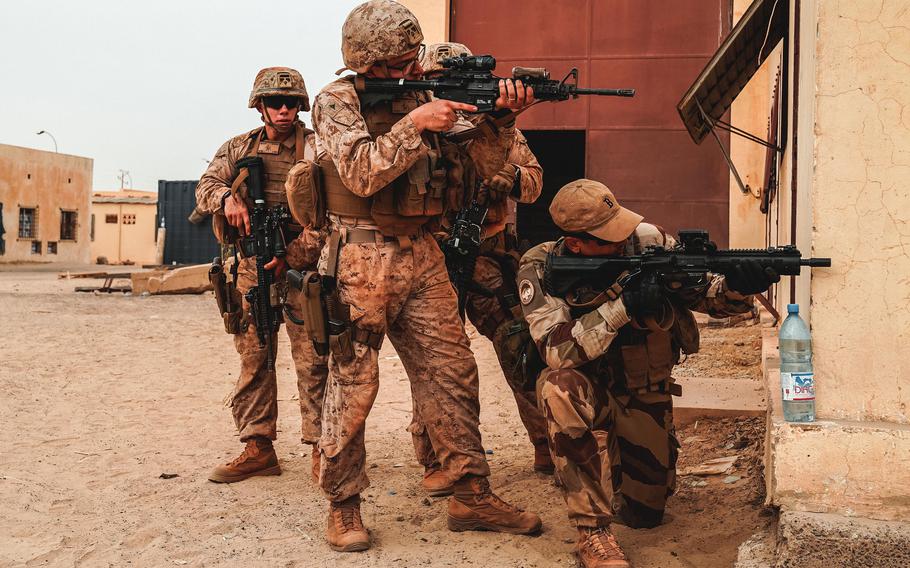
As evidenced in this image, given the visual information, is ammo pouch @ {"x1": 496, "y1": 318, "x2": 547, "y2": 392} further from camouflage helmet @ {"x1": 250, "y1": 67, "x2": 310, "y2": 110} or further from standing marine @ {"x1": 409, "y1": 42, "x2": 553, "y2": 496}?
camouflage helmet @ {"x1": 250, "y1": 67, "x2": 310, "y2": 110}

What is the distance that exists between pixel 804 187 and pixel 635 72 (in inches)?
273

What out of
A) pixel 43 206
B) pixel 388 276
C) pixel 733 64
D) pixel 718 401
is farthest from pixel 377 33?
pixel 43 206

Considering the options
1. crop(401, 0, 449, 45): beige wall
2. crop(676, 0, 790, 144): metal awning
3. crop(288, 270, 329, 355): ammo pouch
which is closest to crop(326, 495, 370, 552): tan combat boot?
crop(288, 270, 329, 355): ammo pouch

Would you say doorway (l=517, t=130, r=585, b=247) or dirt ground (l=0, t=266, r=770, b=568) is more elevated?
doorway (l=517, t=130, r=585, b=247)

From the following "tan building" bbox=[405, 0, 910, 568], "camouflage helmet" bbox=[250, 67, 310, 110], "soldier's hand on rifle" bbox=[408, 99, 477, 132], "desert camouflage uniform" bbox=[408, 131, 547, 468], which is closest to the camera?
"tan building" bbox=[405, 0, 910, 568]

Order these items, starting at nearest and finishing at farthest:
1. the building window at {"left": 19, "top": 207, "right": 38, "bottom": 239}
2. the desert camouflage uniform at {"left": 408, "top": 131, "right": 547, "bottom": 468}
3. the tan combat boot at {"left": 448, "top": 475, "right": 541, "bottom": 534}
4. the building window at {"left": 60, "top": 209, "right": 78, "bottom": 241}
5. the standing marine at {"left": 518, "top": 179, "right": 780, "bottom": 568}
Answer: the standing marine at {"left": 518, "top": 179, "right": 780, "bottom": 568} → the tan combat boot at {"left": 448, "top": 475, "right": 541, "bottom": 534} → the desert camouflage uniform at {"left": 408, "top": 131, "right": 547, "bottom": 468} → the building window at {"left": 19, "top": 207, "right": 38, "bottom": 239} → the building window at {"left": 60, "top": 209, "right": 78, "bottom": 241}

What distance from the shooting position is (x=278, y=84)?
440cm

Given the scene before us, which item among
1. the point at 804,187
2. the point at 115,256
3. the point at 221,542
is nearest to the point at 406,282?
the point at 221,542

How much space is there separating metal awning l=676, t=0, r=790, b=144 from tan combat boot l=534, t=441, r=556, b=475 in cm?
241

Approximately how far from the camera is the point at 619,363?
3.37 meters

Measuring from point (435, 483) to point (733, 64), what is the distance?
3487mm

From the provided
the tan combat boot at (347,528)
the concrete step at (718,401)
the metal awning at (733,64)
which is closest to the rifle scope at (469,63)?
the tan combat boot at (347,528)

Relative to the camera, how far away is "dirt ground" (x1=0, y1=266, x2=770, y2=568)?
10.7 feet

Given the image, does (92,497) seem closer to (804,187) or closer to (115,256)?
(804,187)
